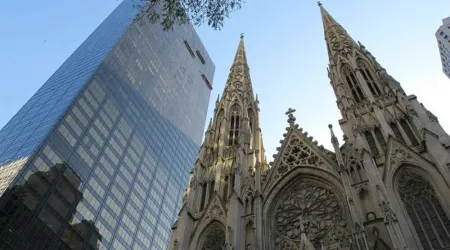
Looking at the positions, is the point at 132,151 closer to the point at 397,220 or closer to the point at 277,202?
the point at 277,202

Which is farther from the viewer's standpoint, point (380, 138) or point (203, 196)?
point (203, 196)

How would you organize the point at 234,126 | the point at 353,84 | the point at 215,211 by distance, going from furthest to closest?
the point at 234,126
the point at 353,84
the point at 215,211

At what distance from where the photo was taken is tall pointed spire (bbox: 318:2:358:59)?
34.3 m

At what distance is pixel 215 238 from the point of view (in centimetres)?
2370

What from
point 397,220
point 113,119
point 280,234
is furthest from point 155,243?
point 397,220

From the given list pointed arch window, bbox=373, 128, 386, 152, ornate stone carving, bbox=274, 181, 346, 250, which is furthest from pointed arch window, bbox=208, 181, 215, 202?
pointed arch window, bbox=373, 128, 386, 152

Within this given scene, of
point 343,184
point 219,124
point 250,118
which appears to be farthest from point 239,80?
point 343,184

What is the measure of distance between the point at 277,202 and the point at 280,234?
2.29 metres

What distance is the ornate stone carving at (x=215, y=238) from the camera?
76.2 feet

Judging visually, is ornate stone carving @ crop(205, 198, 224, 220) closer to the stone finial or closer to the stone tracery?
the stone tracery

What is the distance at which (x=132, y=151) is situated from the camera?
1953 inches

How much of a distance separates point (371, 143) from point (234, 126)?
12.9 metres

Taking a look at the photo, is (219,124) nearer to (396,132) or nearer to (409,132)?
(396,132)

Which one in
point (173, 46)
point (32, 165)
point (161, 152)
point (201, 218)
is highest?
point (173, 46)
